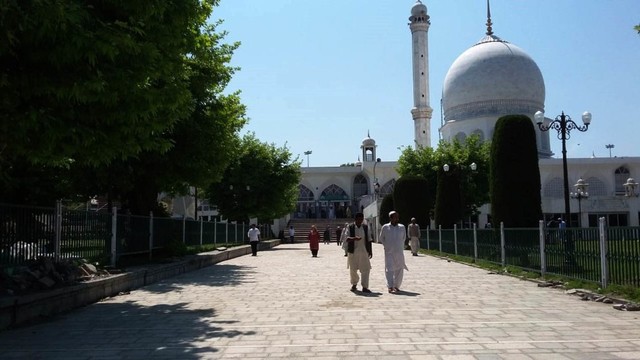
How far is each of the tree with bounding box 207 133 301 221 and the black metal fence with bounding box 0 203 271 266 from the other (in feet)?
58.2

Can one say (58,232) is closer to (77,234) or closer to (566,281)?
(77,234)

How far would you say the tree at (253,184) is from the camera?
37.0 meters

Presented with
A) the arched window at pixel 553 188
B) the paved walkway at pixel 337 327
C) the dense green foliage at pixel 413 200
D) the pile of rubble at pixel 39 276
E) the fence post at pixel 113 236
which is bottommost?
the paved walkway at pixel 337 327

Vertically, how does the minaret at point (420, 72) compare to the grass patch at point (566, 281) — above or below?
above

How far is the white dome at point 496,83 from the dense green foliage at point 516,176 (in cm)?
4317

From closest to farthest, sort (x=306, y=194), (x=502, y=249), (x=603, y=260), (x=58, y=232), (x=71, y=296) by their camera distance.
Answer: (x=71, y=296)
(x=603, y=260)
(x=58, y=232)
(x=502, y=249)
(x=306, y=194)

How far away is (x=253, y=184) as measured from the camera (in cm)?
3709

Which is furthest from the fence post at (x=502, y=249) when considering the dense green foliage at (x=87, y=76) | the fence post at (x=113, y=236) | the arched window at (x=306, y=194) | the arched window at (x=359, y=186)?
the arched window at (x=306, y=194)

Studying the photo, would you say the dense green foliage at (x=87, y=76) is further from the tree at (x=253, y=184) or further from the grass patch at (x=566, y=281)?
the tree at (x=253, y=184)

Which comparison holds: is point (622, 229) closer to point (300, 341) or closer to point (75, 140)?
point (300, 341)

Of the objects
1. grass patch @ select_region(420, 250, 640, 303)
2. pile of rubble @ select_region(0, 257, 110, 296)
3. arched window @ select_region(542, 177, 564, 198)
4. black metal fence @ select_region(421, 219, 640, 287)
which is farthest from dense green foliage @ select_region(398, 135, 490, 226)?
pile of rubble @ select_region(0, 257, 110, 296)

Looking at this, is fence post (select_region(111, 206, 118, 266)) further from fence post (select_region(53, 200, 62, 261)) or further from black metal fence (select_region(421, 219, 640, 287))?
black metal fence (select_region(421, 219, 640, 287))

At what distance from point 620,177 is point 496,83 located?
17.1 meters

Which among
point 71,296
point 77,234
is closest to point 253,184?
point 77,234
